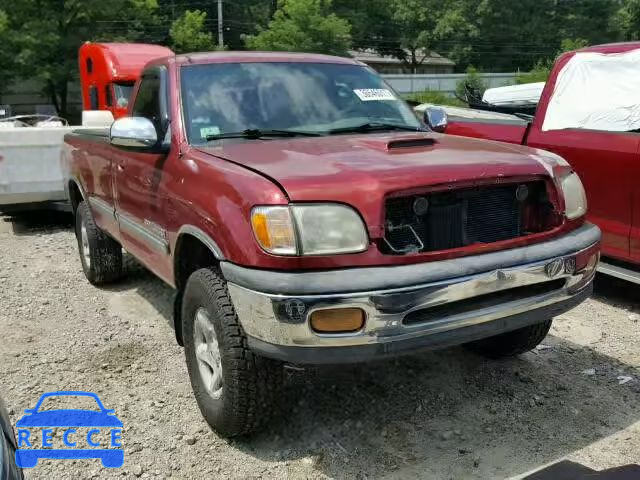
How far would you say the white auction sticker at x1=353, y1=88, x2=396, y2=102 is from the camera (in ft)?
13.7

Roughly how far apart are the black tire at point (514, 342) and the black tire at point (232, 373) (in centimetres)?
154

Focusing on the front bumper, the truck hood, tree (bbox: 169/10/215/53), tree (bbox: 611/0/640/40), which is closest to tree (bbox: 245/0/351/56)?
tree (bbox: 169/10/215/53)

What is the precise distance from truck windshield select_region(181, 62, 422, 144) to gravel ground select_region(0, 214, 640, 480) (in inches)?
58.9

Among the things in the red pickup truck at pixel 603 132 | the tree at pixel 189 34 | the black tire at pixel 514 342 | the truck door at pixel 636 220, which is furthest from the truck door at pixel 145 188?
the tree at pixel 189 34

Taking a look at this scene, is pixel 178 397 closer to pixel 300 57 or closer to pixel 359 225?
pixel 359 225

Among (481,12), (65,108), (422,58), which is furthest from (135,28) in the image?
(481,12)

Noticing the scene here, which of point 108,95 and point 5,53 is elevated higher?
point 5,53

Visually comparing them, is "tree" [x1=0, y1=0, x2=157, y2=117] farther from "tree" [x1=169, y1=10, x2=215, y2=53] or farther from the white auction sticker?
the white auction sticker

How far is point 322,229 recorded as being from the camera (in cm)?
271

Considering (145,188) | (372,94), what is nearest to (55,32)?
(145,188)

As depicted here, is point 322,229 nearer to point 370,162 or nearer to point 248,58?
point 370,162

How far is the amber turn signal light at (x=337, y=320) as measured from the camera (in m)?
2.65

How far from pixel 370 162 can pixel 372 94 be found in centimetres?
135

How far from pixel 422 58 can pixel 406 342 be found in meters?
56.8
